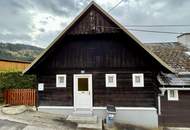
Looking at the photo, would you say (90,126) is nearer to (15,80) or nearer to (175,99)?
(175,99)

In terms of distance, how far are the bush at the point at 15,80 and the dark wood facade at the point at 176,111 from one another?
10358 millimetres

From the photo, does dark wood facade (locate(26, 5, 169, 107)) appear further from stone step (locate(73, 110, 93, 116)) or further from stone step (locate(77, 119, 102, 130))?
stone step (locate(77, 119, 102, 130))

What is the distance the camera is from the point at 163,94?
13344mm

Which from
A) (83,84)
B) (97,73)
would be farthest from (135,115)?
(83,84)

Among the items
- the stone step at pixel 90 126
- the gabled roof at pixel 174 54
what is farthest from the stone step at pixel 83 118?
the gabled roof at pixel 174 54

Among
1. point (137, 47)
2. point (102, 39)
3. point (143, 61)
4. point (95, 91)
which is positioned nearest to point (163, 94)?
point (143, 61)

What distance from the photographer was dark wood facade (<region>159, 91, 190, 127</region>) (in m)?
13.4

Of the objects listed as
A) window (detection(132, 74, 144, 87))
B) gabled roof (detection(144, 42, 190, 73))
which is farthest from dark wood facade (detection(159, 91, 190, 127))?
window (detection(132, 74, 144, 87))

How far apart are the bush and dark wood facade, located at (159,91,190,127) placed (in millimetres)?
10358

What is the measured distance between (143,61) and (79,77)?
403cm

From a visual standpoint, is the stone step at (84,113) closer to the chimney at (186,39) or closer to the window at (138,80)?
the window at (138,80)

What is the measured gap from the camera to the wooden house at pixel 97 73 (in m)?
12.3

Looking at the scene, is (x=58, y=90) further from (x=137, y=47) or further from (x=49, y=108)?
(x=137, y=47)

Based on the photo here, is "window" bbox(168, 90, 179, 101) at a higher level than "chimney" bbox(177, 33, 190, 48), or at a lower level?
lower
